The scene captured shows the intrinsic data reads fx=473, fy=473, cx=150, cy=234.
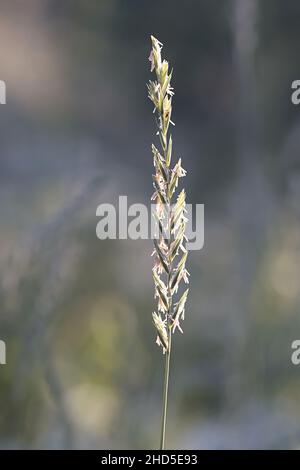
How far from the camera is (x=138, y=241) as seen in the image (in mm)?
1104

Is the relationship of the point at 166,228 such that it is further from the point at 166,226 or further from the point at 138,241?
the point at 138,241

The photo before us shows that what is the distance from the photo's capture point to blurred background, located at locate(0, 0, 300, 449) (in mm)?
1061

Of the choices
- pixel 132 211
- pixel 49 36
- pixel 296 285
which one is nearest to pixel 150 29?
pixel 49 36

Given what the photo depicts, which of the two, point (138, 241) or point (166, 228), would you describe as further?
point (138, 241)

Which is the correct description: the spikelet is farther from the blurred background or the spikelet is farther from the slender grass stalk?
the blurred background

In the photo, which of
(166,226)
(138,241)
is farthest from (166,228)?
(138,241)

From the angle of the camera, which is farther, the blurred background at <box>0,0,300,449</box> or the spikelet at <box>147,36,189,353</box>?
the blurred background at <box>0,0,300,449</box>

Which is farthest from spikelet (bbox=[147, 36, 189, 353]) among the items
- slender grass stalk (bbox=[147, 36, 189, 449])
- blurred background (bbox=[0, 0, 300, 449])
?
blurred background (bbox=[0, 0, 300, 449])

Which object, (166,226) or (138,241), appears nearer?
(166,226)

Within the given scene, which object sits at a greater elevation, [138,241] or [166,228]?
[138,241]

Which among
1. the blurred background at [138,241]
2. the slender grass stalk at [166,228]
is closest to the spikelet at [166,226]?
the slender grass stalk at [166,228]

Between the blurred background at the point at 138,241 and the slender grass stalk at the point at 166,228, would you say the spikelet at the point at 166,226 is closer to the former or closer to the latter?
the slender grass stalk at the point at 166,228
